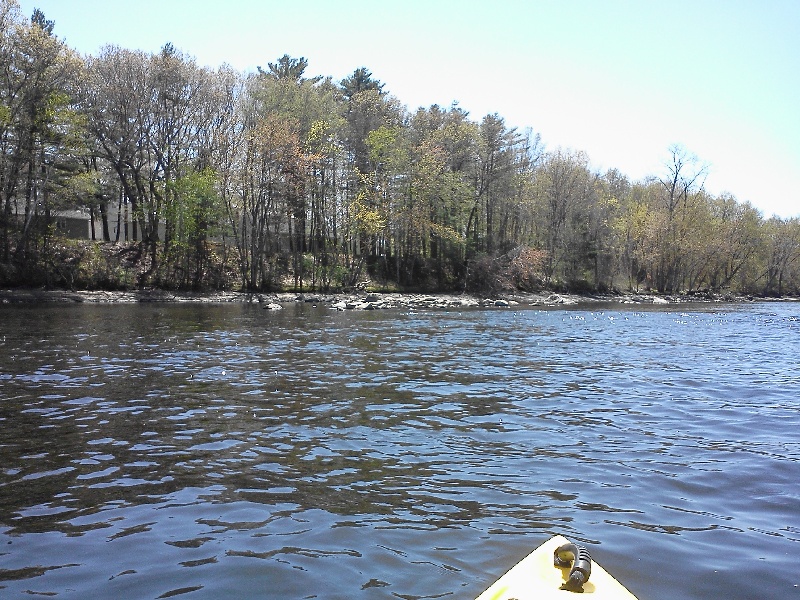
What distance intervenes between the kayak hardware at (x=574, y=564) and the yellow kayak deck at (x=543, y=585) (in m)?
0.04

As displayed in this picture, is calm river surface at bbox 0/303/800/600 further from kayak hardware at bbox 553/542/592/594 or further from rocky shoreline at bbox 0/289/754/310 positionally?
rocky shoreline at bbox 0/289/754/310

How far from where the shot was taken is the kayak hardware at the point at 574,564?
14.3 ft

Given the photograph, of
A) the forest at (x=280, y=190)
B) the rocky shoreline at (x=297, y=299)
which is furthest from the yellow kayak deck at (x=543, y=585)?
the forest at (x=280, y=190)

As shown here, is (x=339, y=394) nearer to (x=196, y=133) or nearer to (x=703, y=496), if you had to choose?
(x=703, y=496)

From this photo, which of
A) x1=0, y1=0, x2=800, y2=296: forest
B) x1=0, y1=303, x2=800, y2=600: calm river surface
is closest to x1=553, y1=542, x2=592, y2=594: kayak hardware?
x1=0, y1=303, x2=800, y2=600: calm river surface

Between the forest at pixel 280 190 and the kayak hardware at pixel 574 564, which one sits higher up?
the forest at pixel 280 190

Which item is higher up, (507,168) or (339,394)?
(507,168)

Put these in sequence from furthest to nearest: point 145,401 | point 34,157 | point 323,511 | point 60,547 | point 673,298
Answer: point 673,298 < point 34,157 < point 145,401 < point 323,511 < point 60,547

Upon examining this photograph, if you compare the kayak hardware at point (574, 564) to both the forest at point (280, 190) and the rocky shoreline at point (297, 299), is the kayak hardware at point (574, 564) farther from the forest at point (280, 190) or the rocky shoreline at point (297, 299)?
the forest at point (280, 190)

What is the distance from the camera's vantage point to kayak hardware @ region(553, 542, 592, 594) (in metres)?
4.37

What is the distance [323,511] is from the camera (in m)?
6.96

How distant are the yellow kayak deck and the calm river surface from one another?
0.80 metres

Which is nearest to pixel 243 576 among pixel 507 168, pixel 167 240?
pixel 167 240

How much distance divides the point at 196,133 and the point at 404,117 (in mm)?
22133
